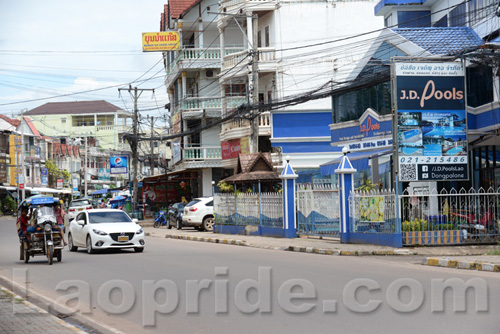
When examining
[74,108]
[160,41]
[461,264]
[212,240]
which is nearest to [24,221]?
[212,240]

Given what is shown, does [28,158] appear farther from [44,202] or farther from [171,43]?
[44,202]

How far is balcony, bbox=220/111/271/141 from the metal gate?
15.3 meters

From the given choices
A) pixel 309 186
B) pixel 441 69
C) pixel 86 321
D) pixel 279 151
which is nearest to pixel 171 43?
pixel 279 151

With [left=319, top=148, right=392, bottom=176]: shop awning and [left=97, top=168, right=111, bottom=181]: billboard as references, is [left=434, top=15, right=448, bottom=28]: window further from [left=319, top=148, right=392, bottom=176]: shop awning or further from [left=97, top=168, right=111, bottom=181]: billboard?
[left=97, top=168, right=111, bottom=181]: billboard

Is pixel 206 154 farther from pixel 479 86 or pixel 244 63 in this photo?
pixel 479 86

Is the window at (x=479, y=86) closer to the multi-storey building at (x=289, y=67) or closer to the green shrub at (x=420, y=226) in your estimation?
A: the green shrub at (x=420, y=226)

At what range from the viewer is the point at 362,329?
8141 millimetres

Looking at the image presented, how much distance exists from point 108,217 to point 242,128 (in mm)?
19986

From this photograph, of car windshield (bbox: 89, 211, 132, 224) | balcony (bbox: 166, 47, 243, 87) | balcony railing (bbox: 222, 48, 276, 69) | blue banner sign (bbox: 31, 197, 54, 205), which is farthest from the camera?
balcony (bbox: 166, 47, 243, 87)

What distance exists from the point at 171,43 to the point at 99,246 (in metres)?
31.8

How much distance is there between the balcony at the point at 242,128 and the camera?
4200cm

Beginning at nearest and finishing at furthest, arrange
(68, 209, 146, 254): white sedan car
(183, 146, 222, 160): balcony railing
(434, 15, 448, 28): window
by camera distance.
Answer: (68, 209, 146, 254): white sedan car, (434, 15, 448, 28): window, (183, 146, 222, 160): balcony railing

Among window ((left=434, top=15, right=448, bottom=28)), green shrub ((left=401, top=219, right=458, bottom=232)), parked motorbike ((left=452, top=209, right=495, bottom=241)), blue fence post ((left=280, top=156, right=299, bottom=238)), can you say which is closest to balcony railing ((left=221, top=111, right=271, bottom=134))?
window ((left=434, top=15, right=448, bottom=28))

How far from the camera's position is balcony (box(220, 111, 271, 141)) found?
42000 mm
